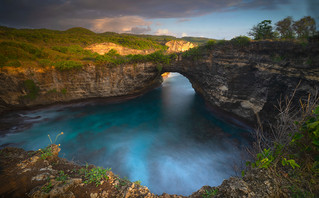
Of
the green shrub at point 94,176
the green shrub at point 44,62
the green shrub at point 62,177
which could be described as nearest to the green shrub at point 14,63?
the green shrub at point 44,62

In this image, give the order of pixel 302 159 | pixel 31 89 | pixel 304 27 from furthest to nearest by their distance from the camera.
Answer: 1. pixel 31 89
2. pixel 304 27
3. pixel 302 159

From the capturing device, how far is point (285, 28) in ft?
32.2

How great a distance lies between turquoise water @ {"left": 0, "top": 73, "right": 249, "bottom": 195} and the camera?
8.25 m

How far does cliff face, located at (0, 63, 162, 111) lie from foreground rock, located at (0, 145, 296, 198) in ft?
42.2

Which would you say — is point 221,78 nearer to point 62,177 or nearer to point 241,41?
point 241,41

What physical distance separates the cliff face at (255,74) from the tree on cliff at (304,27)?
2.56 ft

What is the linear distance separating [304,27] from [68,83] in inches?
841

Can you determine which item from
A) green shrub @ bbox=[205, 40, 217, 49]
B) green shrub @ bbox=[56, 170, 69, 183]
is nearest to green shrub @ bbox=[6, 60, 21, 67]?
green shrub @ bbox=[56, 170, 69, 183]

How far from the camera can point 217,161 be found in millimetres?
9078

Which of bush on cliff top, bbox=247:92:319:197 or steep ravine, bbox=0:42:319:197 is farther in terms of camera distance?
steep ravine, bbox=0:42:319:197

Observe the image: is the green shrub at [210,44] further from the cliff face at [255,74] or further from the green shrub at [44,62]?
the green shrub at [44,62]

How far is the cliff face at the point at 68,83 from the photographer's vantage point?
13.1 meters

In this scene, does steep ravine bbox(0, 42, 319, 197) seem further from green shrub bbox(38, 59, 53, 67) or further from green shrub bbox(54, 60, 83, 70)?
green shrub bbox(38, 59, 53, 67)

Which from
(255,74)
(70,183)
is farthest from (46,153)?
(255,74)
